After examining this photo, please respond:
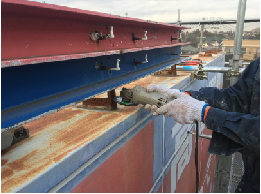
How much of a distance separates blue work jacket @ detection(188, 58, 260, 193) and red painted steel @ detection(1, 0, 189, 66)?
1095mm

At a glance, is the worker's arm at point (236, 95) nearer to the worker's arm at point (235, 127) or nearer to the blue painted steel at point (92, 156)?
the worker's arm at point (235, 127)

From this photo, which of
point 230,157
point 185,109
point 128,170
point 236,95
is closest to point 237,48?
point 230,157

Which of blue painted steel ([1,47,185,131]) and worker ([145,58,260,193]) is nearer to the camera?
blue painted steel ([1,47,185,131])

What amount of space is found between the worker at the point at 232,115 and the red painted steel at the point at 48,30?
2.70 feet

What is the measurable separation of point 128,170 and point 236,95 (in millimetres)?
1326

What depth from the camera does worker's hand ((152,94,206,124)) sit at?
1.92m

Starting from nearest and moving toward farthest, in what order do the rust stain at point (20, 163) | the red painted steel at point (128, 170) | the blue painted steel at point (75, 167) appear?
the blue painted steel at point (75, 167), the rust stain at point (20, 163), the red painted steel at point (128, 170)

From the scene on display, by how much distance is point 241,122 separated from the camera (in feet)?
5.39

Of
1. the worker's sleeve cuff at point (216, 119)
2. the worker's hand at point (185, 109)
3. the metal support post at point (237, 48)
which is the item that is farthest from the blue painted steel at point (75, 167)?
the metal support post at point (237, 48)

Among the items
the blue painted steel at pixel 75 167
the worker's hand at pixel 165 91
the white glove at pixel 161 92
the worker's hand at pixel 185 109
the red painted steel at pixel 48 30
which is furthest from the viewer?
the worker's hand at pixel 165 91

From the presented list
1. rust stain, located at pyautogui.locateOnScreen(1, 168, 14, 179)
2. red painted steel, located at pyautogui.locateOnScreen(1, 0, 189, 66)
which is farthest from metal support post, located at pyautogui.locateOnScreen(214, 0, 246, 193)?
rust stain, located at pyautogui.locateOnScreen(1, 168, 14, 179)

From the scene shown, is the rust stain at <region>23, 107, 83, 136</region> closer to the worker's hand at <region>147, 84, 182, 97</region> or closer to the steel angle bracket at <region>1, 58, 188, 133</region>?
the steel angle bracket at <region>1, 58, 188, 133</region>

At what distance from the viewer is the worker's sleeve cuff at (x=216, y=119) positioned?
5.74 feet

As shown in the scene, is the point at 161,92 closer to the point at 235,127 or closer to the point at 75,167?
the point at 235,127
